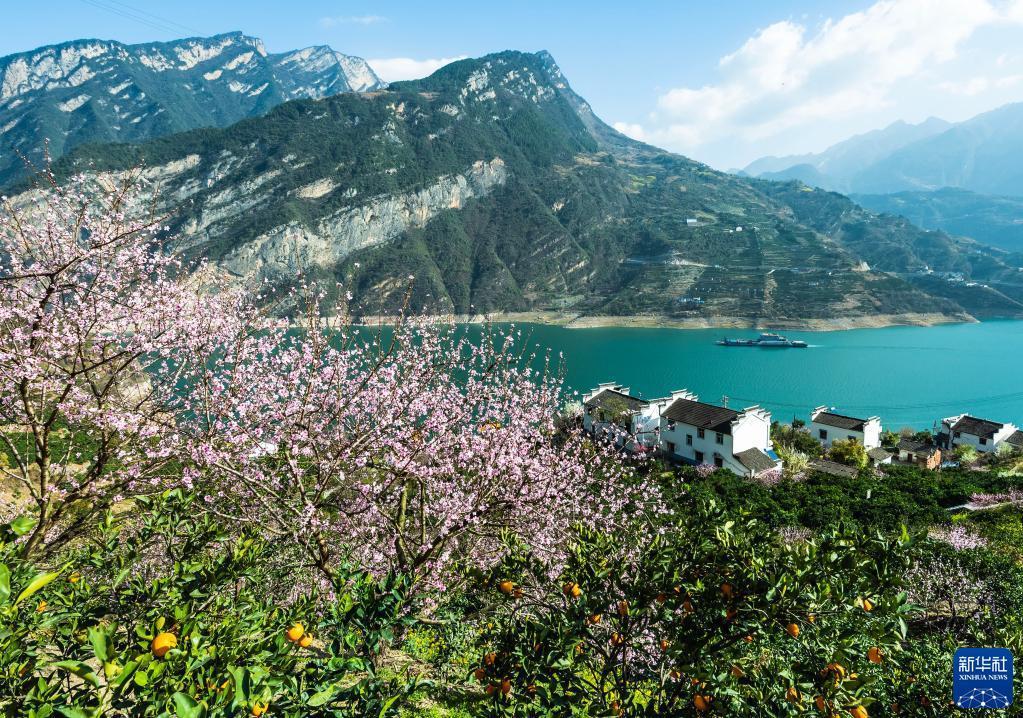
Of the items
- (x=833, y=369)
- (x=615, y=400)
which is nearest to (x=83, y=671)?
(x=615, y=400)

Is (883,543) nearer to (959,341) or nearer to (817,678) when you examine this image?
(817,678)

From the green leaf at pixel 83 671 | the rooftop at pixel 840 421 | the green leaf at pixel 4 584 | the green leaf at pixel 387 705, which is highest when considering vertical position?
the green leaf at pixel 4 584

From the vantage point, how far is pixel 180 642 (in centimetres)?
256

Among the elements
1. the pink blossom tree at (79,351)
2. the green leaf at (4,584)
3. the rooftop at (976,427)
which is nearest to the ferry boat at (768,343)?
the rooftop at (976,427)

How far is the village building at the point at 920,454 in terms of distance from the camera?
136 feet

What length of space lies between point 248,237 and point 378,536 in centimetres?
17752

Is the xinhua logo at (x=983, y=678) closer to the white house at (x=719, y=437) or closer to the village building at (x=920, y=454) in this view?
the white house at (x=719, y=437)

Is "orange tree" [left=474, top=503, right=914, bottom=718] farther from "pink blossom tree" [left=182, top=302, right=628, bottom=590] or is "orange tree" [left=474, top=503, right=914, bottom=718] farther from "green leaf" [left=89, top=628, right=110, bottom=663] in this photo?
"green leaf" [left=89, top=628, right=110, bottom=663]

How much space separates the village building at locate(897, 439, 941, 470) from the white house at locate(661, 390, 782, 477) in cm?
1393

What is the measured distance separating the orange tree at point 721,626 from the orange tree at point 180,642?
3.30 feet

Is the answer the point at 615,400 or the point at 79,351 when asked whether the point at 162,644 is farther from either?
the point at 615,400

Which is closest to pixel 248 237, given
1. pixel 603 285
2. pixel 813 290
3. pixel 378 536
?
pixel 603 285

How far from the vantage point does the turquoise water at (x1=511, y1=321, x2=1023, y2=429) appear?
69.9 meters

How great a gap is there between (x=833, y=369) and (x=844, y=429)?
167 feet
